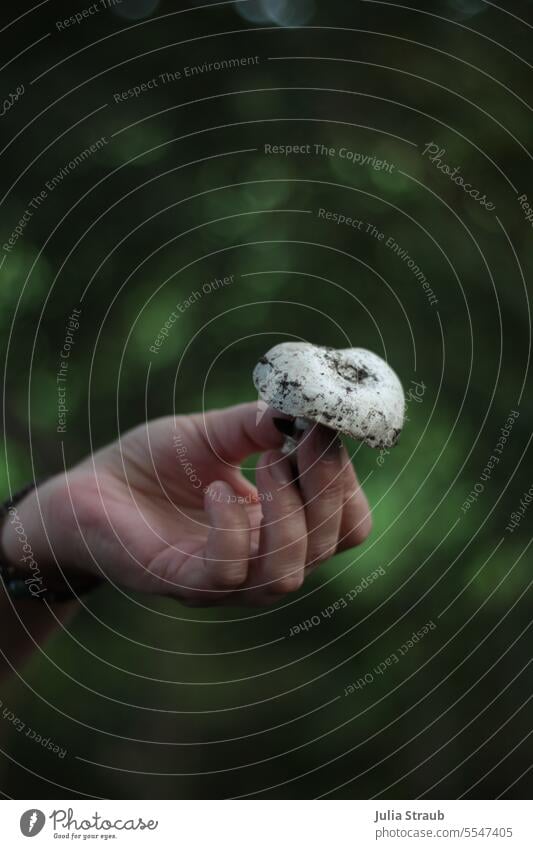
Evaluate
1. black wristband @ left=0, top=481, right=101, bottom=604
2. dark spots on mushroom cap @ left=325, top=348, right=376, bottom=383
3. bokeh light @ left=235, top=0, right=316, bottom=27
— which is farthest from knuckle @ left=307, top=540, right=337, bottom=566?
bokeh light @ left=235, top=0, right=316, bottom=27

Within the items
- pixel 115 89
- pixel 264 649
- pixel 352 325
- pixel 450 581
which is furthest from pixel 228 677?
pixel 115 89

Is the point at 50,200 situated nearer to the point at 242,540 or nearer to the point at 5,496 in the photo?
the point at 5,496

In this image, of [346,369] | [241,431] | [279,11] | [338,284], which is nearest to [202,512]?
[241,431]

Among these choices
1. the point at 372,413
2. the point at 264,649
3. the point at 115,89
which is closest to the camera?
A: the point at 372,413

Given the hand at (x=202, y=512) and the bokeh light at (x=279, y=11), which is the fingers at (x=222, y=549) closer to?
the hand at (x=202, y=512)

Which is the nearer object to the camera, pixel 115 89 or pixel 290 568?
pixel 290 568

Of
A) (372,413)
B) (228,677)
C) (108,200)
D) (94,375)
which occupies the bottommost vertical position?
(228,677)

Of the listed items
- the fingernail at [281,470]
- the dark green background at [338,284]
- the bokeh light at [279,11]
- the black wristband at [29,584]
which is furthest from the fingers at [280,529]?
the bokeh light at [279,11]

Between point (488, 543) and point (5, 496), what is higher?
point (5, 496)

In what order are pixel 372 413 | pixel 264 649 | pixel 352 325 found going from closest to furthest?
pixel 372 413, pixel 352 325, pixel 264 649
